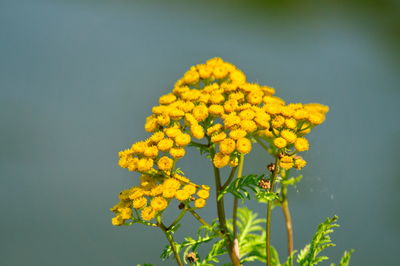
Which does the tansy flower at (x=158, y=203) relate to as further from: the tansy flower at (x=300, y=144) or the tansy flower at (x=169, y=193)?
the tansy flower at (x=300, y=144)

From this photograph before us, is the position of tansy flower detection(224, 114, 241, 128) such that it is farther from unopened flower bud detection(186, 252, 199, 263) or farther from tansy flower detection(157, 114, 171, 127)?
unopened flower bud detection(186, 252, 199, 263)

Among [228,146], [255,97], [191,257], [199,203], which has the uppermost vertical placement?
[255,97]

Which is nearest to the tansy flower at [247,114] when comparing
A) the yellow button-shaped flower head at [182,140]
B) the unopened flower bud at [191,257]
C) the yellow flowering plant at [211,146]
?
the yellow flowering plant at [211,146]

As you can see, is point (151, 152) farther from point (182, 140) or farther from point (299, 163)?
point (299, 163)

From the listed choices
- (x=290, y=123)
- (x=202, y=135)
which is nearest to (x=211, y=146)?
(x=202, y=135)

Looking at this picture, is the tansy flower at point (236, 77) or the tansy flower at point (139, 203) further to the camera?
the tansy flower at point (236, 77)

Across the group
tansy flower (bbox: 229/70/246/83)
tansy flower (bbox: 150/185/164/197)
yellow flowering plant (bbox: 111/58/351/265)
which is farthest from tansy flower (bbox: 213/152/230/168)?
tansy flower (bbox: 229/70/246/83)

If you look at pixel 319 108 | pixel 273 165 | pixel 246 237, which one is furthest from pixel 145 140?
pixel 246 237
